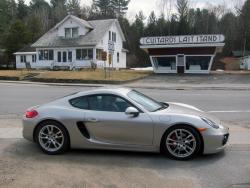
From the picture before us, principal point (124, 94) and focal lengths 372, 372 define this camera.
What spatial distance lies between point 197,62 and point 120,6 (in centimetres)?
6222

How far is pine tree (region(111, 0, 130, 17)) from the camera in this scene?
9556 cm

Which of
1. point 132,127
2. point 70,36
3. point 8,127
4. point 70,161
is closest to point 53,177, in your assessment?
point 70,161

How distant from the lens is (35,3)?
112 m

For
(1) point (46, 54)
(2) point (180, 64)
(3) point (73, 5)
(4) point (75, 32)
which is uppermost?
(3) point (73, 5)

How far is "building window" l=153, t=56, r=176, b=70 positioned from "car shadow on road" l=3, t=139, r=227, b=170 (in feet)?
107

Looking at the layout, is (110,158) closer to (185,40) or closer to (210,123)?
(210,123)

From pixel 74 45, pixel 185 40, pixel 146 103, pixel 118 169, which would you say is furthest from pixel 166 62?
pixel 118 169

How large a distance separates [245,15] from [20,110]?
64514 millimetres

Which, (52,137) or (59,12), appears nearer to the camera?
(52,137)

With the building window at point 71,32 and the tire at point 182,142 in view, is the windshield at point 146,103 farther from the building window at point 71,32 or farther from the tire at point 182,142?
the building window at point 71,32

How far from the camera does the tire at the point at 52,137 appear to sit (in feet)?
23.4

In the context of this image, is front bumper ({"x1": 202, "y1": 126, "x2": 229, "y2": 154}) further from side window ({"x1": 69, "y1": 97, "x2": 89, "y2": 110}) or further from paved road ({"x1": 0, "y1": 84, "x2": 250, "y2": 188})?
side window ({"x1": 69, "y1": 97, "x2": 89, "y2": 110})

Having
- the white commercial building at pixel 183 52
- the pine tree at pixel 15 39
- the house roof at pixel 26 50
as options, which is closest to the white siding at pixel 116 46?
the white commercial building at pixel 183 52

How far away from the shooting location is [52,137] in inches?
283
